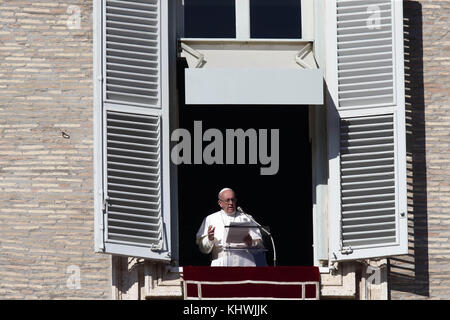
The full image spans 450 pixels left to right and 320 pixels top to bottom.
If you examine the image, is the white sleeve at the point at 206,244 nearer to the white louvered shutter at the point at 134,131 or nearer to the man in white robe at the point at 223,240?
the man in white robe at the point at 223,240

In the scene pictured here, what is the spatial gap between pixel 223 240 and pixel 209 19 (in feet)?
5.98

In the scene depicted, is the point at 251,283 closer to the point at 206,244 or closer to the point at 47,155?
the point at 206,244

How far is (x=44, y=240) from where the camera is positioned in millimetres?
16281

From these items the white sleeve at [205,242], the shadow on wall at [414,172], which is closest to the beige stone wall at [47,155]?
the white sleeve at [205,242]

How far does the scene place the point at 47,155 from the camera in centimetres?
1647

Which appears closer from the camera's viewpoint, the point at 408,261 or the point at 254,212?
the point at 408,261

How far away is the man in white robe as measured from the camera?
637 inches

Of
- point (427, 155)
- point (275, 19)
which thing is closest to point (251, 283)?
point (427, 155)

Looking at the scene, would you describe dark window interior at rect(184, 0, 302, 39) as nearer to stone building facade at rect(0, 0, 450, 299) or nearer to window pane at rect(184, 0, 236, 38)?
window pane at rect(184, 0, 236, 38)

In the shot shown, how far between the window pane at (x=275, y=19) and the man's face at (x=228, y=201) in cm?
127

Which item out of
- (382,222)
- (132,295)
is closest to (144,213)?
(132,295)

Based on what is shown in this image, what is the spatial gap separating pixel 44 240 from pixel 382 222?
8.41 feet

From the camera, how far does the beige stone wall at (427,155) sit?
16406 millimetres

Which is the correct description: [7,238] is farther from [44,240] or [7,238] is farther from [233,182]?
[233,182]
